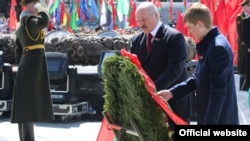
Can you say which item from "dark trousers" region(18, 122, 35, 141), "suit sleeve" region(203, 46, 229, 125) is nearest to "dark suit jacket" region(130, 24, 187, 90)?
"suit sleeve" region(203, 46, 229, 125)

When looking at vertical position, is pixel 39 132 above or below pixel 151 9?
below

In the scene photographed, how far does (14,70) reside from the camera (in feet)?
32.0

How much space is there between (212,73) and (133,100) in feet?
1.90

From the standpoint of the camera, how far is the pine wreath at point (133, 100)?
12.4ft

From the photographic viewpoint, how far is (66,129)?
8.74m

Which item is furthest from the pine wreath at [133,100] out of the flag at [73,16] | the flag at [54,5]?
the flag at [54,5]

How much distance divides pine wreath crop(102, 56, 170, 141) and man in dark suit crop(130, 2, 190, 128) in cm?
121

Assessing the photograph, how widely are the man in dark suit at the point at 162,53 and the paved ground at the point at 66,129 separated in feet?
9.59

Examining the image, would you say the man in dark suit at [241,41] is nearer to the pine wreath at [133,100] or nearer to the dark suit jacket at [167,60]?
the dark suit jacket at [167,60]

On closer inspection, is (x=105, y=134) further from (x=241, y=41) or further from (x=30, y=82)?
(x=241, y=41)

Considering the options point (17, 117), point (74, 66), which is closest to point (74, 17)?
point (74, 66)

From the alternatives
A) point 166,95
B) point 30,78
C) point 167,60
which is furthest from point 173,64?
point 30,78

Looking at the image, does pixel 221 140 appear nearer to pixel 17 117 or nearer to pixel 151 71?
pixel 151 71

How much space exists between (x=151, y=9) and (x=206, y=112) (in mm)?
1380
